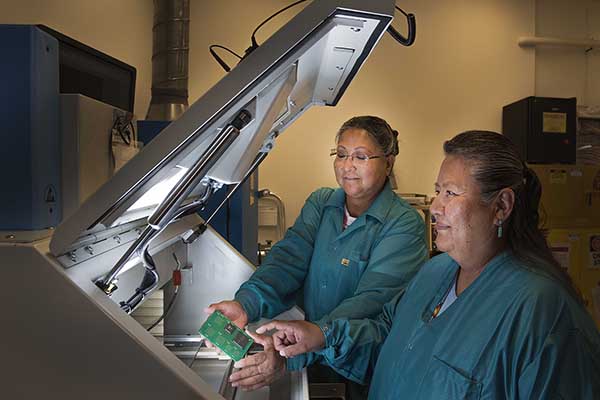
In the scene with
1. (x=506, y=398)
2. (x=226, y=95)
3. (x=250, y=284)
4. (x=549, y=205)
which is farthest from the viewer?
(x=549, y=205)

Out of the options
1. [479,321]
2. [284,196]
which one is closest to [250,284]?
[479,321]

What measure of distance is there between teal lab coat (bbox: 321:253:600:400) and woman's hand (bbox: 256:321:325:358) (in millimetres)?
167

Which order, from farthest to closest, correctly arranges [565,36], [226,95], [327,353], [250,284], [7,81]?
[565,36]
[250,284]
[327,353]
[7,81]
[226,95]

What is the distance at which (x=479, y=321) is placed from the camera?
91 centimetres

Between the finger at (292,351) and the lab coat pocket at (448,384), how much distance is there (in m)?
0.29

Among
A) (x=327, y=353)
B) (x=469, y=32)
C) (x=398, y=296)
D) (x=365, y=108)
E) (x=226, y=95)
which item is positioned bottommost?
(x=327, y=353)

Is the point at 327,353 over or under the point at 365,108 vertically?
under

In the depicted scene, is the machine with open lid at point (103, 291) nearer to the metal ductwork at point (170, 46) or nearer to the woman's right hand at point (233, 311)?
the woman's right hand at point (233, 311)

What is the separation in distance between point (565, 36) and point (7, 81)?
4.60m

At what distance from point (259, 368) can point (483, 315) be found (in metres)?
0.49

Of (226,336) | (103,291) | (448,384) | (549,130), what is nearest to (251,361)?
(226,336)

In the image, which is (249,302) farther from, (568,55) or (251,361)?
(568,55)

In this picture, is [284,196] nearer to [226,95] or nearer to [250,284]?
[250,284]

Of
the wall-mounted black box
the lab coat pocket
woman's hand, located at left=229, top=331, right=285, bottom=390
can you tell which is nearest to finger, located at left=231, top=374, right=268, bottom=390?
woman's hand, located at left=229, top=331, right=285, bottom=390
